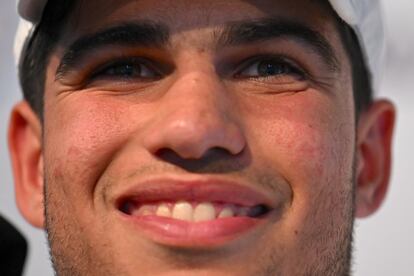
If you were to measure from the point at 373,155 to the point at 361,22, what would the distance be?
24 cm

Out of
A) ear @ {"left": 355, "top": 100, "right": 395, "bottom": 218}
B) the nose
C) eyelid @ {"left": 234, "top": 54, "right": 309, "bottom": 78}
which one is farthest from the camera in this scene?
ear @ {"left": 355, "top": 100, "right": 395, "bottom": 218}

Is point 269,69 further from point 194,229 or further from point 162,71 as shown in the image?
point 194,229

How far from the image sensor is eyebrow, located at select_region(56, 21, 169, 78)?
86cm

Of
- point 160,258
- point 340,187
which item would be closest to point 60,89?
point 160,258

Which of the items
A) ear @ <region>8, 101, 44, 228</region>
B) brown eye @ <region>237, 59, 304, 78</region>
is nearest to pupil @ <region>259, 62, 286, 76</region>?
brown eye @ <region>237, 59, 304, 78</region>

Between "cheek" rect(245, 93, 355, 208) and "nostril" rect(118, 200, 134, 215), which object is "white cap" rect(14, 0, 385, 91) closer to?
"cheek" rect(245, 93, 355, 208)

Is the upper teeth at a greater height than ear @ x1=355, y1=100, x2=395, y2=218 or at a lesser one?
lesser

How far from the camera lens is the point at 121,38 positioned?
0.88m

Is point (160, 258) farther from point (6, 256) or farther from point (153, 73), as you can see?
point (6, 256)

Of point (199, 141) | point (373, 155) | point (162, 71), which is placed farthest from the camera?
point (373, 155)

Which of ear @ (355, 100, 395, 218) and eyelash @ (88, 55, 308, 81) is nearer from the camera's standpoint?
eyelash @ (88, 55, 308, 81)

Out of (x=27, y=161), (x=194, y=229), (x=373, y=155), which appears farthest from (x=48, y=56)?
(x=373, y=155)

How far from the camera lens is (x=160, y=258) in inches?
31.7

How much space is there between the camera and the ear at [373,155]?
1.10 meters
